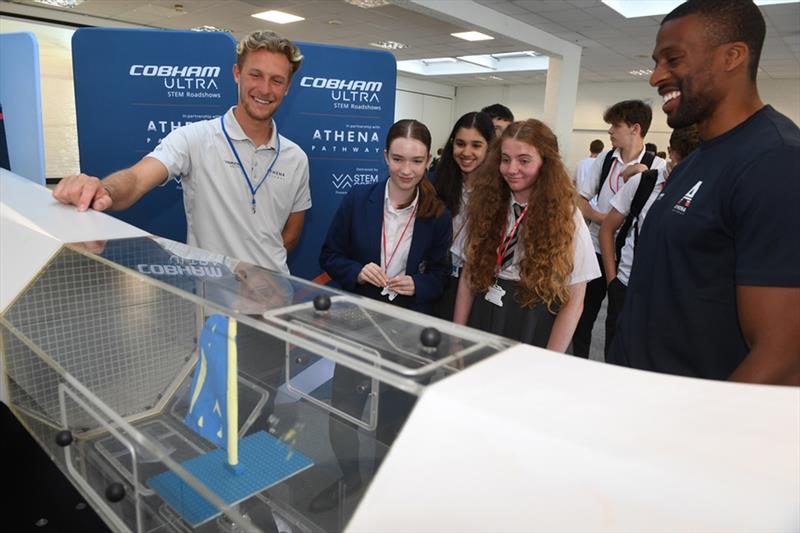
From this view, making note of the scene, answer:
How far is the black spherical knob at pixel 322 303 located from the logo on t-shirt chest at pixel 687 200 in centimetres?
82

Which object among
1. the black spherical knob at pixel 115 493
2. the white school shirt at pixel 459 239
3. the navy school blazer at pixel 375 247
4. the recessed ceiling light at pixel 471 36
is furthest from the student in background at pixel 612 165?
the recessed ceiling light at pixel 471 36

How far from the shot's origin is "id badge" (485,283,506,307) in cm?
194

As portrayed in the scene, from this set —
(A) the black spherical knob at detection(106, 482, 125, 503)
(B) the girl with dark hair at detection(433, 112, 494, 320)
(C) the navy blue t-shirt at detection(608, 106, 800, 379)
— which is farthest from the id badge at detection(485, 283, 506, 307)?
(A) the black spherical knob at detection(106, 482, 125, 503)

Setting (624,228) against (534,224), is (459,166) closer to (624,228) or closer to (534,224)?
(534,224)

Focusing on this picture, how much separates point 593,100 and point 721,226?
15.2m

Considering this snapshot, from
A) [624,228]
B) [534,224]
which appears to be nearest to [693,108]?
[534,224]

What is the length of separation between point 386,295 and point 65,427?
1.15 m

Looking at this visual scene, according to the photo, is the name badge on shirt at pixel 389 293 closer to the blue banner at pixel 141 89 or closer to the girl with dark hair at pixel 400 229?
the girl with dark hair at pixel 400 229

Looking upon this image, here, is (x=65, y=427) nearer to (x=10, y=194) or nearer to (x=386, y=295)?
(x=10, y=194)

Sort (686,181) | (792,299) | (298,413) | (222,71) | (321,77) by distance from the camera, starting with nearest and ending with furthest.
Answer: (792,299) < (298,413) < (686,181) < (222,71) < (321,77)

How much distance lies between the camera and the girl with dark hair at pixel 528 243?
182cm

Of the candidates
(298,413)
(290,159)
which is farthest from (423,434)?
(290,159)

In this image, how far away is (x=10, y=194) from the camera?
143cm

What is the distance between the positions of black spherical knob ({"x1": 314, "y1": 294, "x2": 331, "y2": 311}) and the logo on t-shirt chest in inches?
32.4
